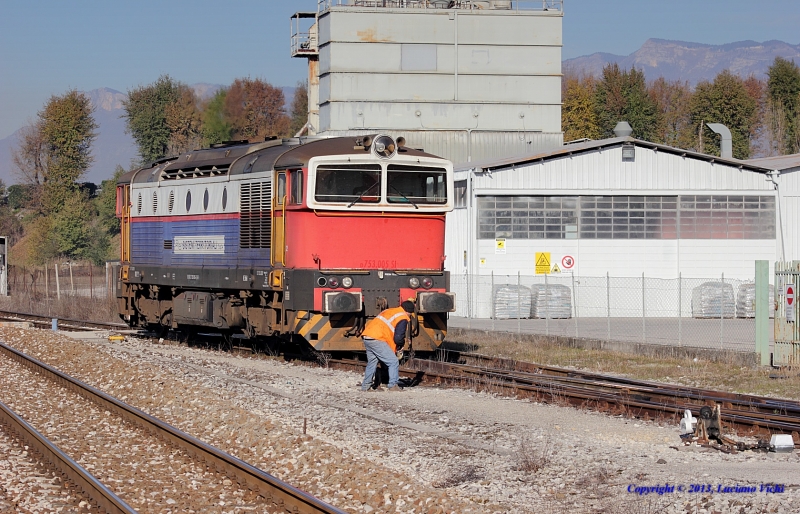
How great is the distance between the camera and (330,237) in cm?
1669

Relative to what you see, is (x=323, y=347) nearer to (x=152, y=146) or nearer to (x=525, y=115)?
(x=525, y=115)

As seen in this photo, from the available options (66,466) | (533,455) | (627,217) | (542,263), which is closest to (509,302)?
(542,263)

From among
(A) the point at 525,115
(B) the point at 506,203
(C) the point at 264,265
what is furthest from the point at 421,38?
(C) the point at 264,265

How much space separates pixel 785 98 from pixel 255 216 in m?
68.1

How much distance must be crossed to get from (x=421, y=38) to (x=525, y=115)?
20.8 ft

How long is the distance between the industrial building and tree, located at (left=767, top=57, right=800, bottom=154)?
29.2 meters

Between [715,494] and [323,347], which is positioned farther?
[323,347]

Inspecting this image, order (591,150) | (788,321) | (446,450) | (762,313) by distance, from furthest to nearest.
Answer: (591,150) < (762,313) < (788,321) < (446,450)

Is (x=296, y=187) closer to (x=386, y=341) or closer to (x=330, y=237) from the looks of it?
(x=330, y=237)

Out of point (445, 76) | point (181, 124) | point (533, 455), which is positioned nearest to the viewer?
point (533, 455)

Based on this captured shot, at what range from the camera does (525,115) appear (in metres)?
51.4

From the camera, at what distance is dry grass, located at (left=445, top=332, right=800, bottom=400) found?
16.2 meters

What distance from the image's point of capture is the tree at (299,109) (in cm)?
9119

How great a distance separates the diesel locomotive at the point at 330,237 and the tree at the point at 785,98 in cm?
6200
